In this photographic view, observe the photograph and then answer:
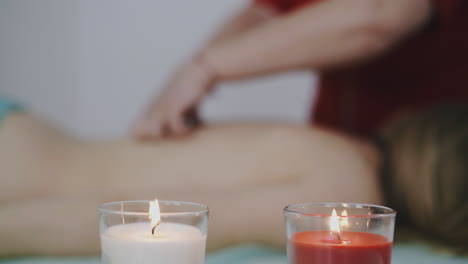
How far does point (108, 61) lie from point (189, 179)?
1356 mm

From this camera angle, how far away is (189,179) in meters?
1.11

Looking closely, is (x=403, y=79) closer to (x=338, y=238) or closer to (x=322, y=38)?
(x=322, y=38)

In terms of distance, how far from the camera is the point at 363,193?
95cm

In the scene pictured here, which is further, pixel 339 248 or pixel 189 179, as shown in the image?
pixel 189 179

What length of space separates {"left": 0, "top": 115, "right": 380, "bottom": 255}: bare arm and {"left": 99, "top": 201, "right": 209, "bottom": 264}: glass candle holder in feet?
1.21

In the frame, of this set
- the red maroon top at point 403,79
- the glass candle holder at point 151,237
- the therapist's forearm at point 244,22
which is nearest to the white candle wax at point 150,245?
the glass candle holder at point 151,237

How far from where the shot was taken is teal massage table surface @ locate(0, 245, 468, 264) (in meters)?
0.89

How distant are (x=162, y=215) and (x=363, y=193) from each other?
0.51 meters

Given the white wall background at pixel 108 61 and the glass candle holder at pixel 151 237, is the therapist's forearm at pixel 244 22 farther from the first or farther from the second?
the glass candle holder at pixel 151 237

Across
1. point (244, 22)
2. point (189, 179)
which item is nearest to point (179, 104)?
point (189, 179)

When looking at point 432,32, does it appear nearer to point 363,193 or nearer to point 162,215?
point 363,193

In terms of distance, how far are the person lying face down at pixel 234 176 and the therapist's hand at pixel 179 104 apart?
0.09 ft

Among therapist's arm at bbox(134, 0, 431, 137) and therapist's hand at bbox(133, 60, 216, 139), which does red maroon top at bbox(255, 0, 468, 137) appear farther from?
therapist's hand at bbox(133, 60, 216, 139)

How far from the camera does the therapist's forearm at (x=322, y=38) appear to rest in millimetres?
1048
